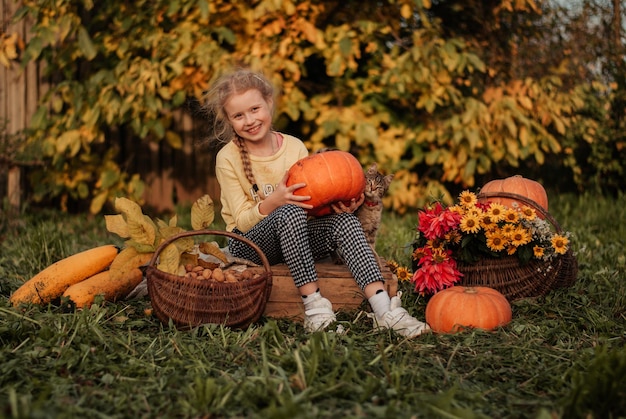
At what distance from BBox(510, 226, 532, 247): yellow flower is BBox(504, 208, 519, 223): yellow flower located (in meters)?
0.05

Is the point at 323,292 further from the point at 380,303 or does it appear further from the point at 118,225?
the point at 118,225

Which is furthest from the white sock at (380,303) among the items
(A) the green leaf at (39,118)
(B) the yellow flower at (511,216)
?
(A) the green leaf at (39,118)

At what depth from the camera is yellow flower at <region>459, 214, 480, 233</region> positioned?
2.97 m

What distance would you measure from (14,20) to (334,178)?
325 centimetres

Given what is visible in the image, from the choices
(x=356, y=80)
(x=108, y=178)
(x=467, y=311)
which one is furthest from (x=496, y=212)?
(x=108, y=178)

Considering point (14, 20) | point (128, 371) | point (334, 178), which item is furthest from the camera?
point (14, 20)

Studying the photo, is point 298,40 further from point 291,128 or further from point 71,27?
point 71,27

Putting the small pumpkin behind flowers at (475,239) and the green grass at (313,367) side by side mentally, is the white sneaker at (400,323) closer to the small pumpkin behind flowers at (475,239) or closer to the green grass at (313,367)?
the green grass at (313,367)

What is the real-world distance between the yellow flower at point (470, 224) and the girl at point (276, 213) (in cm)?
42

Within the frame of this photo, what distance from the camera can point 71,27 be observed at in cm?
518

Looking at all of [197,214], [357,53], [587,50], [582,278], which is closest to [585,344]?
[582,278]

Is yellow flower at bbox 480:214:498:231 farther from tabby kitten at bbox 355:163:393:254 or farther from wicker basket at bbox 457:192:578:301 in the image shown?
tabby kitten at bbox 355:163:393:254

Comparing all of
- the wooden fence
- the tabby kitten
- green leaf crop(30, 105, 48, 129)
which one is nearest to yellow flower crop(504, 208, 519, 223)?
the tabby kitten

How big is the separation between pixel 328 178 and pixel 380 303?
0.58 meters
